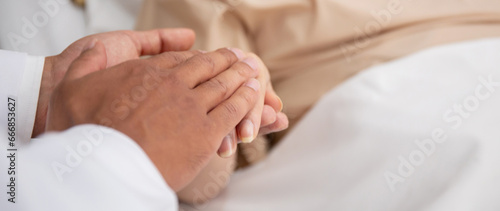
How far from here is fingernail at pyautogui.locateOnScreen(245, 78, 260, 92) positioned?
2.13 feet

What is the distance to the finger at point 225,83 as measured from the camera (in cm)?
59

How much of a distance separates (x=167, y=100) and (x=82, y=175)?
5.5 inches

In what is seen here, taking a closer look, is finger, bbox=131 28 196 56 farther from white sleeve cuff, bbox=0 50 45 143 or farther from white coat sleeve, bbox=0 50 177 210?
white coat sleeve, bbox=0 50 177 210

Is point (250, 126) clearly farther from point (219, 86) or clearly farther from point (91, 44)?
point (91, 44)

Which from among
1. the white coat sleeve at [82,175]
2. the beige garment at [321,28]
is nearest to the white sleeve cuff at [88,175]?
the white coat sleeve at [82,175]

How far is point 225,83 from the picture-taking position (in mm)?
621

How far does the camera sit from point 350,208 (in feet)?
2.45

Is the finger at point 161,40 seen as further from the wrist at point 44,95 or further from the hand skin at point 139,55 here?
the wrist at point 44,95

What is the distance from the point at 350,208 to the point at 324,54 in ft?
1.03

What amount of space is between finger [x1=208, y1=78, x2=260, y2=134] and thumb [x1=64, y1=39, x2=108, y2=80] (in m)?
0.16

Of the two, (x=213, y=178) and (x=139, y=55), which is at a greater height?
(x=139, y=55)

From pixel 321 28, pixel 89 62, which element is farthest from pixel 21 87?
pixel 321 28

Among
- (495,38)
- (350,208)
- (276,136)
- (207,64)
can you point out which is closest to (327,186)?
(350,208)

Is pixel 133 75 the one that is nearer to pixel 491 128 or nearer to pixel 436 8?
pixel 491 128
